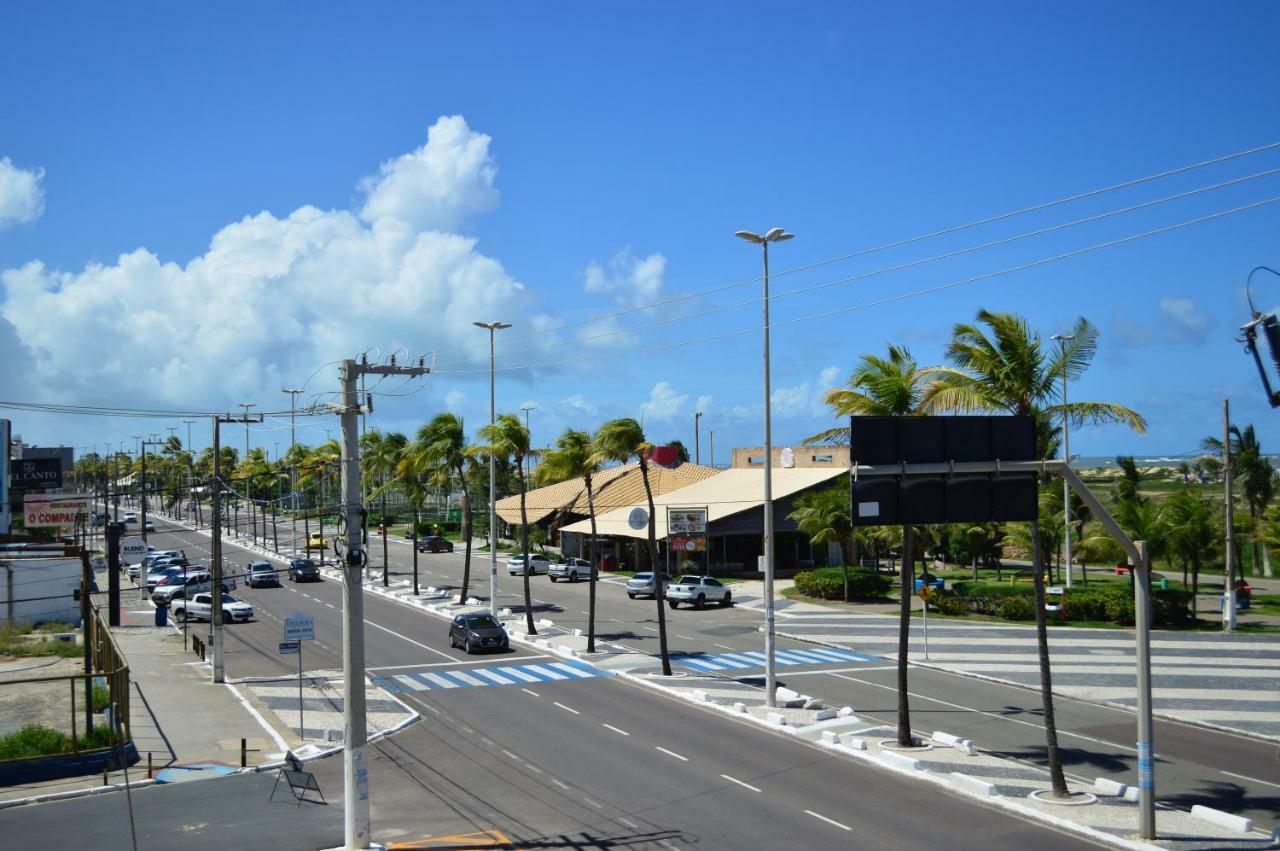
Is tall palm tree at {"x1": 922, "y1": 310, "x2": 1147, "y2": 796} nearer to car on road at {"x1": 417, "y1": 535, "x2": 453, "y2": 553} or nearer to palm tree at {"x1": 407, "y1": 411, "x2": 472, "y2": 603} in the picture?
palm tree at {"x1": 407, "y1": 411, "x2": 472, "y2": 603}

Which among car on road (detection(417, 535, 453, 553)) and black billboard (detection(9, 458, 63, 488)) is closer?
black billboard (detection(9, 458, 63, 488))

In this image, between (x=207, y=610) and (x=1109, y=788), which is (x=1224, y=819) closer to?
(x=1109, y=788)

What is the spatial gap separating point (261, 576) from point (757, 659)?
38475 mm

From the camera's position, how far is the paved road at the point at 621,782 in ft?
58.4

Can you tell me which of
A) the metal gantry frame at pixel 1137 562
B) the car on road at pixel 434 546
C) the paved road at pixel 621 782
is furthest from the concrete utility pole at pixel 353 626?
the car on road at pixel 434 546

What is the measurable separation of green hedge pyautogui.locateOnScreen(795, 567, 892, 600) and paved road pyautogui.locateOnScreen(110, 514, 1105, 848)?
2350 cm

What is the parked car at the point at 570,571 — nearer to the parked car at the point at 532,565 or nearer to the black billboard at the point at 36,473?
the parked car at the point at 532,565

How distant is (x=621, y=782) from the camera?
2133 cm

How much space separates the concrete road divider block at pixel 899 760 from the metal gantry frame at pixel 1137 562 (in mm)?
4885

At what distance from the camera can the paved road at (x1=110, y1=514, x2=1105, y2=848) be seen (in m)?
17.8

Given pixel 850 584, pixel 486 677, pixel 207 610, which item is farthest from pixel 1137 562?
pixel 207 610

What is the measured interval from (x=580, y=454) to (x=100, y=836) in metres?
23.4

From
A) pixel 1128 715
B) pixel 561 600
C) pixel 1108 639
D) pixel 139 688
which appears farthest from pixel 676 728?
pixel 561 600

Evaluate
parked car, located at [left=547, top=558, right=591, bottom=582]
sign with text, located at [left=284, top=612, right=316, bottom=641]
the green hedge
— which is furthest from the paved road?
parked car, located at [left=547, top=558, right=591, bottom=582]
